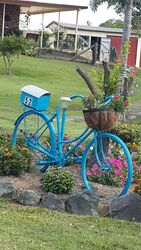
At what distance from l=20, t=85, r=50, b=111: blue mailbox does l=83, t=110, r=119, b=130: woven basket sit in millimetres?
877

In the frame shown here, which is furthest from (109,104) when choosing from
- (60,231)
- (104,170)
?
(60,231)

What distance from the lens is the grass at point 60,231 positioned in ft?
16.6

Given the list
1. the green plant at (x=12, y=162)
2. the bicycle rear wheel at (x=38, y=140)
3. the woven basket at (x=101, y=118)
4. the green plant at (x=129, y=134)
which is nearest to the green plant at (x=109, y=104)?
the woven basket at (x=101, y=118)

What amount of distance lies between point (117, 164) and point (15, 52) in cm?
1900

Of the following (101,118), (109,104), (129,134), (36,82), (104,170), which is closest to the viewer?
(101,118)

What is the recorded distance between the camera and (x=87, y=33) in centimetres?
5250

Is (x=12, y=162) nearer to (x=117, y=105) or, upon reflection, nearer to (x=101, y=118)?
(x=101, y=118)

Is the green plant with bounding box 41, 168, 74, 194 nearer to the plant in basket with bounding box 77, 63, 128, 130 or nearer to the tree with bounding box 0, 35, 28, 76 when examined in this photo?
the plant in basket with bounding box 77, 63, 128, 130

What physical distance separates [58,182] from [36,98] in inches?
54.6

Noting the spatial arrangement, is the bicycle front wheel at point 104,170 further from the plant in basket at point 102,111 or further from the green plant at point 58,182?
the green plant at point 58,182

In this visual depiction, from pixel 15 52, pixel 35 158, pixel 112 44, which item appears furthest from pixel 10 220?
pixel 112 44

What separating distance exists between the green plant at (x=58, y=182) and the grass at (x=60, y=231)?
2.33ft

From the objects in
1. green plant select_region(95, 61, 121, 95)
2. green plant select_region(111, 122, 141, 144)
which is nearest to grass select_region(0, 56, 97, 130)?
green plant select_region(111, 122, 141, 144)

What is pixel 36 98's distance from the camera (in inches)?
310
